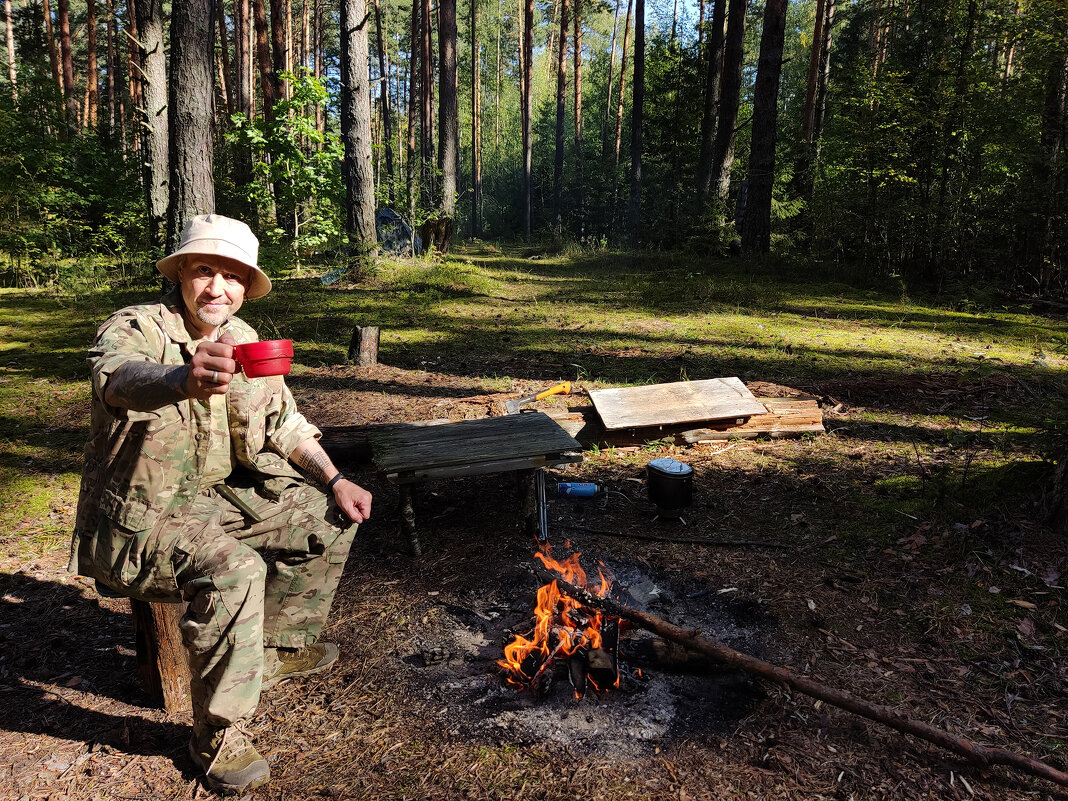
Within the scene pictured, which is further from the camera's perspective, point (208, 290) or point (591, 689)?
point (591, 689)

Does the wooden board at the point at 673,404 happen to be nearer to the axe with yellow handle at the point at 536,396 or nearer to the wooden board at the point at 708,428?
the wooden board at the point at 708,428

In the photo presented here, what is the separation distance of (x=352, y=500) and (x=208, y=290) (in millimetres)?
1134

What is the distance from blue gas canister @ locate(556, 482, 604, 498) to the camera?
5.05 meters

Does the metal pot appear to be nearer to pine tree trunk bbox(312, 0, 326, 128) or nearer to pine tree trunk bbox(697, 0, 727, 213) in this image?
pine tree trunk bbox(697, 0, 727, 213)

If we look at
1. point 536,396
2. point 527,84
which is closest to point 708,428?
point 536,396

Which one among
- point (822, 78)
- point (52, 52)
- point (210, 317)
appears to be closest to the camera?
point (210, 317)

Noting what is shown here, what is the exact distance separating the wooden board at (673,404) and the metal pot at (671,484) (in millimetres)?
1128

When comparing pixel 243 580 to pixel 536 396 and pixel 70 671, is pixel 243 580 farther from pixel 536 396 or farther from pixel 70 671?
pixel 536 396

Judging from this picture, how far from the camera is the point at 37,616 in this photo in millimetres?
3611

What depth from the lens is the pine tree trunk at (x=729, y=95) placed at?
619 inches

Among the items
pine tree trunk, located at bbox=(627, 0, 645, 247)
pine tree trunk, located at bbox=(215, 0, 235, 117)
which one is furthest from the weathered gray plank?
pine tree trunk, located at bbox=(215, 0, 235, 117)

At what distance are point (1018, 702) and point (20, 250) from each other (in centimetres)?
1614

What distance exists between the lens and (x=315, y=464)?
10.3ft

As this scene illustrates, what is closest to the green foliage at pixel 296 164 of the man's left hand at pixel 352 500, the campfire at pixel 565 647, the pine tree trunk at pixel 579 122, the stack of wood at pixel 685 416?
the stack of wood at pixel 685 416
